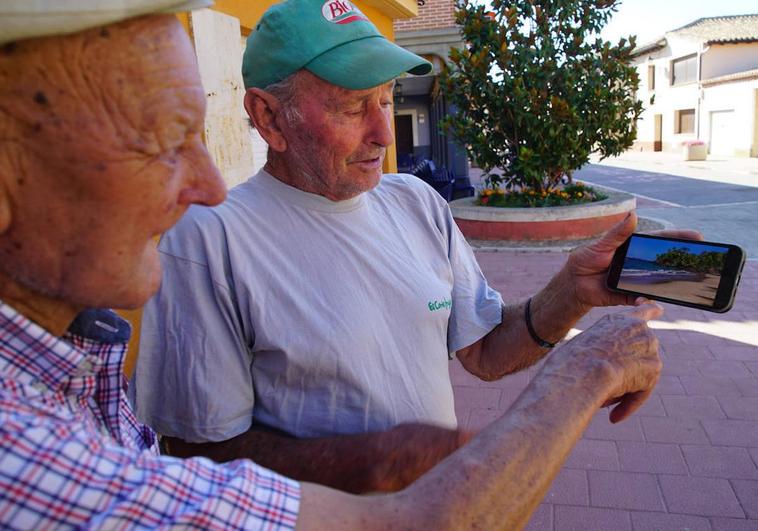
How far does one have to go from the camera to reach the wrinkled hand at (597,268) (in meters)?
1.78

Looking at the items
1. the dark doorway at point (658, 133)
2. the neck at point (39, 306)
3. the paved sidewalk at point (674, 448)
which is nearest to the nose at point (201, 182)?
the neck at point (39, 306)

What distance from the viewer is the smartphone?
1.58m

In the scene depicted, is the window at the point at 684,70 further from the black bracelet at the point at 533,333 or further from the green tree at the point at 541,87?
the black bracelet at the point at 533,333

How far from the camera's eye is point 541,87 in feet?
32.6

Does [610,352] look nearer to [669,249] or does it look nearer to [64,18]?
[669,249]

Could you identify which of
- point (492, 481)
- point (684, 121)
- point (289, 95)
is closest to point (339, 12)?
point (289, 95)

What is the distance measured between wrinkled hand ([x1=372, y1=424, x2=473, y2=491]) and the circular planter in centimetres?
890

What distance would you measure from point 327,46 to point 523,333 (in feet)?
3.28

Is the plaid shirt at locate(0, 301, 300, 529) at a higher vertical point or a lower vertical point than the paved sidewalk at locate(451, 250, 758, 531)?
higher

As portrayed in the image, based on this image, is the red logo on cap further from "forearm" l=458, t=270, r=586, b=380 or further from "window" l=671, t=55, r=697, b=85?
"window" l=671, t=55, r=697, b=85

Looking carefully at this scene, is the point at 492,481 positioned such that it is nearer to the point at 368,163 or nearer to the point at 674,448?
the point at 368,163

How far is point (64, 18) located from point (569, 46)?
10.5 metres

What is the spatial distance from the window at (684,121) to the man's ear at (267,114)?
40.6 meters

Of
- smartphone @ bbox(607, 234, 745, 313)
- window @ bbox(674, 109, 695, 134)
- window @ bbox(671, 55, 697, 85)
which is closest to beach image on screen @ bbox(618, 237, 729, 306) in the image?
smartphone @ bbox(607, 234, 745, 313)
